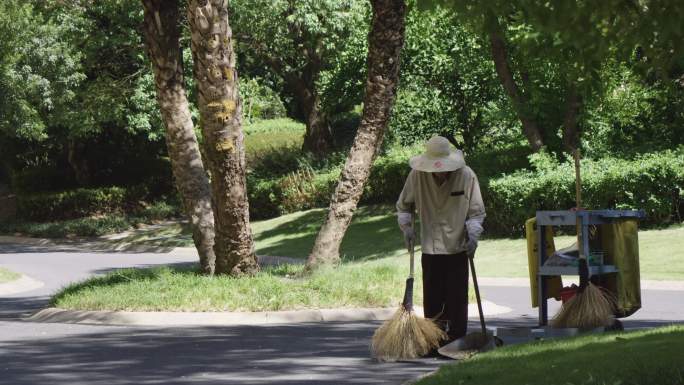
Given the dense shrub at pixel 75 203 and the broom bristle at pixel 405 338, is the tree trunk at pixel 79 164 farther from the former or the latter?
the broom bristle at pixel 405 338

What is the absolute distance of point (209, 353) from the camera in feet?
33.7

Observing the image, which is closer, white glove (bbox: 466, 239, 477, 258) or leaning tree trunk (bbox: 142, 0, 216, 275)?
white glove (bbox: 466, 239, 477, 258)

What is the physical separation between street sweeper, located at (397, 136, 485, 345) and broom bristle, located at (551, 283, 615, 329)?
0.92m

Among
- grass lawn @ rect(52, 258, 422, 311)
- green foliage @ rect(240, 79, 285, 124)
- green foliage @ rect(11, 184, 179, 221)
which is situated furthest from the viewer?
green foliage @ rect(240, 79, 285, 124)

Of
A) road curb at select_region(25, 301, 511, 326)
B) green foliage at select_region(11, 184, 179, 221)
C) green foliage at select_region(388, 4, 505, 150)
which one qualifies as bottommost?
road curb at select_region(25, 301, 511, 326)

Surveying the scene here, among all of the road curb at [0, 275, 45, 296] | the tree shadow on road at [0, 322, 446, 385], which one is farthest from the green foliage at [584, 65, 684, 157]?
the tree shadow on road at [0, 322, 446, 385]

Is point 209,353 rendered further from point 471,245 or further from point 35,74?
point 35,74

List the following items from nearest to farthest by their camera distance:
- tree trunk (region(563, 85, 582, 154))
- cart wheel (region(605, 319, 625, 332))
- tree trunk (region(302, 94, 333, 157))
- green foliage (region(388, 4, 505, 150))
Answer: cart wheel (region(605, 319, 625, 332)), tree trunk (region(563, 85, 582, 154)), green foliage (region(388, 4, 505, 150)), tree trunk (region(302, 94, 333, 157))

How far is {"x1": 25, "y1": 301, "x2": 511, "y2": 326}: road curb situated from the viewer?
506 inches

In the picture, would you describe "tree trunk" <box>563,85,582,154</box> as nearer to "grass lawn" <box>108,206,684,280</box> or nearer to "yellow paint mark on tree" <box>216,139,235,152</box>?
"grass lawn" <box>108,206,684,280</box>

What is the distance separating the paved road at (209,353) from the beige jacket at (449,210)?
100 cm

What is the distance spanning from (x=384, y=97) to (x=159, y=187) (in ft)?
94.7

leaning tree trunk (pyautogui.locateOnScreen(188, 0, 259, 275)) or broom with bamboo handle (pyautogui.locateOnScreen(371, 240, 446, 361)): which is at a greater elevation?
leaning tree trunk (pyautogui.locateOnScreen(188, 0, 259, 275))

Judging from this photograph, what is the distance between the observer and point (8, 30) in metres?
30.9
